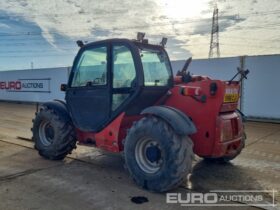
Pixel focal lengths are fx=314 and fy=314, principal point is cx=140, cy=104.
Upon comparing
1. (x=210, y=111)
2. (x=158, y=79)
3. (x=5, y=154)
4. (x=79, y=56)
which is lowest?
(x=5, y=154)

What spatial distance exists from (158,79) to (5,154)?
3.41 metres

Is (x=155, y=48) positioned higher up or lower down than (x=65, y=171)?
higher up

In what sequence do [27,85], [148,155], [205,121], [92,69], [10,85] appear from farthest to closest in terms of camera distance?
1. [10,85]
2. [27,85]
3. [92,69]
4. [205,121]
5. [148,155]

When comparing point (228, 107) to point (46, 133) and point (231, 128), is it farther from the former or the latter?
point (46, 133)

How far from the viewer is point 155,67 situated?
4.91 metres

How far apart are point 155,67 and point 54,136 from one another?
2136mm

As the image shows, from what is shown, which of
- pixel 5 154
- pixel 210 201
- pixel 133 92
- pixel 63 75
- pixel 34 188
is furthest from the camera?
pixel 63 75

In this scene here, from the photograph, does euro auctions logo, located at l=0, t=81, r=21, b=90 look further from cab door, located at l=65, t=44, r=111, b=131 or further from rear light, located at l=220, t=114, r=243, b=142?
rear light, located at l=220, t=114, r=243, b=142

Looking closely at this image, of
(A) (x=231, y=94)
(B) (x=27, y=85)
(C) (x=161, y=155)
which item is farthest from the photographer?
(B) (x=27, y=85)

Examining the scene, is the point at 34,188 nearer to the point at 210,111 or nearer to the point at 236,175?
the point at 210,111

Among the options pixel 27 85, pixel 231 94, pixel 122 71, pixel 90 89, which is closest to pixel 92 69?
pixel 90 89

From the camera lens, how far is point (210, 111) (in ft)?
14.1

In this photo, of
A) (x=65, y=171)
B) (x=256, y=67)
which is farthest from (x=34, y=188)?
(x=256, y=67)

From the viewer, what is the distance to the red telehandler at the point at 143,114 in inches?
156
